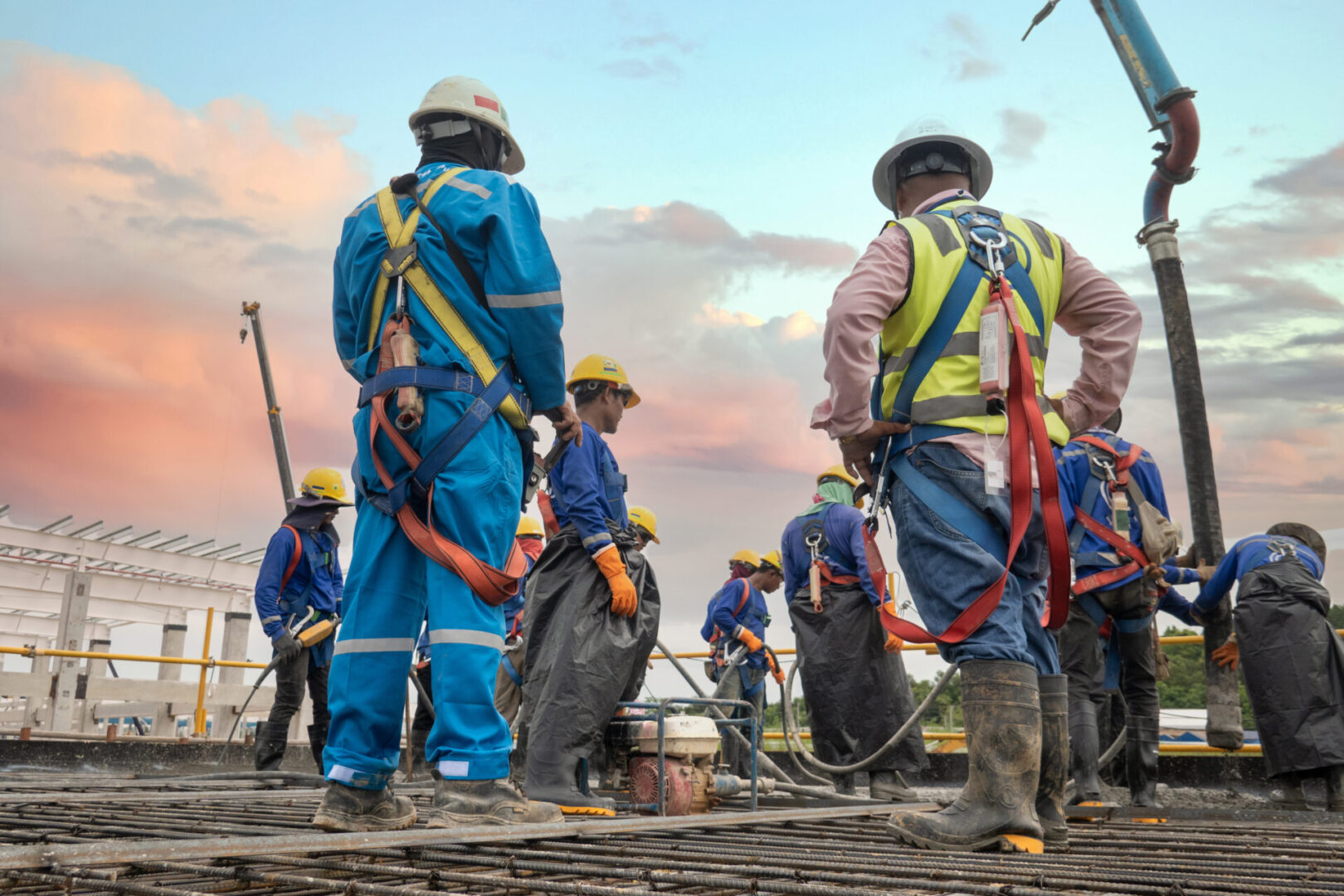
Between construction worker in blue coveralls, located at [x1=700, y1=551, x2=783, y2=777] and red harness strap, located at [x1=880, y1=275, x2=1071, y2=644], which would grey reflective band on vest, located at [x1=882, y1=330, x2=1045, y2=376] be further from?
construction worker in blue coveralls, located at [x1=700, y1=551, x2=783, y2=777]

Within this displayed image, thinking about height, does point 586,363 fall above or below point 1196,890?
above

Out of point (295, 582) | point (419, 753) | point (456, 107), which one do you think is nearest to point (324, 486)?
point (295, 582)

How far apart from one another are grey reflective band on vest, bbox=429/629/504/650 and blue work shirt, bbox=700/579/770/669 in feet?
30.1

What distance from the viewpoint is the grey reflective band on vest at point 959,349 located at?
137 inches

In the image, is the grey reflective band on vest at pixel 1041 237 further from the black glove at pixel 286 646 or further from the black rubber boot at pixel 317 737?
the black rubber boot at pixel 317 737

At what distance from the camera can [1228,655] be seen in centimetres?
779

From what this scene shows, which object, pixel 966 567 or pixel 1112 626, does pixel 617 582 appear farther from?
pixel 1112 626

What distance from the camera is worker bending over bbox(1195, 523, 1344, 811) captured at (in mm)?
6441

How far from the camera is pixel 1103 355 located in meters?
3.97

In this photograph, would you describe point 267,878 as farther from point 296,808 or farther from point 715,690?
point 715,690

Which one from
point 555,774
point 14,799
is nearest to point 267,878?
point 14,799

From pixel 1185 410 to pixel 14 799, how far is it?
851 centimetres

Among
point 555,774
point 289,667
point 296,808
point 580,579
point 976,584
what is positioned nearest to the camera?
point 976,584

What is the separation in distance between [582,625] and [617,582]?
27 centimetres
